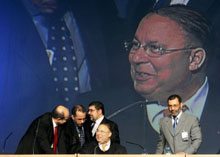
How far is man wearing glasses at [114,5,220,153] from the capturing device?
344 inches

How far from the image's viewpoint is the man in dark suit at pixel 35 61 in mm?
8977

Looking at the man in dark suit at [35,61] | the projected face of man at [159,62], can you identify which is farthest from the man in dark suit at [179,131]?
the man in dark suit at [35,61]

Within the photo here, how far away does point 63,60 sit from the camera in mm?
9133

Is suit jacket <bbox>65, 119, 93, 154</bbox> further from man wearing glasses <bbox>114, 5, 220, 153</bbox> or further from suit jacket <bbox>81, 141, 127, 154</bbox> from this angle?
man wearing glasses <bbox>114, 5, 220, 153</bbox>

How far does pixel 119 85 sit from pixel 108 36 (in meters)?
0.84

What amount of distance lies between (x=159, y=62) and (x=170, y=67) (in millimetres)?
201

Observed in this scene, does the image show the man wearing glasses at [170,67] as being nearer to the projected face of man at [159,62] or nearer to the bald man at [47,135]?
the projected face of man at [159,62]

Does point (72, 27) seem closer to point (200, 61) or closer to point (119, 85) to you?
point (119, 85)

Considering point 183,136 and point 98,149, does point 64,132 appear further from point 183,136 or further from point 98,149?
point 183,136

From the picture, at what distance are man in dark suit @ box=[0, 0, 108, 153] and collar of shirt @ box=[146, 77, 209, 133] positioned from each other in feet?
3.09

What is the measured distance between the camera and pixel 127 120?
8.84m

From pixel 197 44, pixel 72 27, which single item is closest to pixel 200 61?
pixel 197 44

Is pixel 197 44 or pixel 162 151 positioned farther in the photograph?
Answer: pixel 197 44

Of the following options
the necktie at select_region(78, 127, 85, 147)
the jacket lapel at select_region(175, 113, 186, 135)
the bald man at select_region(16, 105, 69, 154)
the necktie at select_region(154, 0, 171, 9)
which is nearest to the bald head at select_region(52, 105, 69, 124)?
the bald man at select_region(16, 105, 69, 154)
